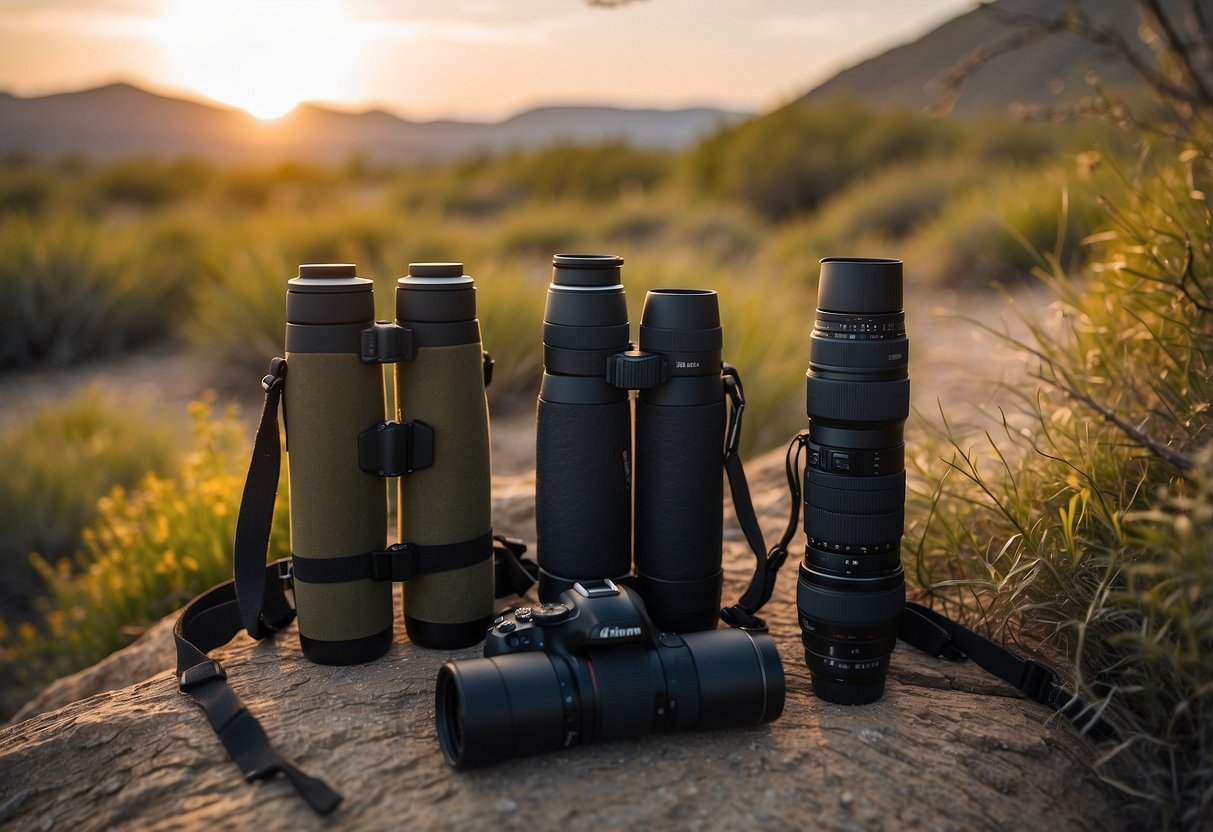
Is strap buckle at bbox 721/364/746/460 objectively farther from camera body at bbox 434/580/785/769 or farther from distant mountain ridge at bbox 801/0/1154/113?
distant mountain ridge at bbox 801/0/1154/113

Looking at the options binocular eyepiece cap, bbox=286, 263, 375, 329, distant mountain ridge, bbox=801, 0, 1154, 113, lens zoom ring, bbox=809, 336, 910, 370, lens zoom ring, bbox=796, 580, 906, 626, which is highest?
distant mountain ridge, bbox=801, 0, 1154, 113

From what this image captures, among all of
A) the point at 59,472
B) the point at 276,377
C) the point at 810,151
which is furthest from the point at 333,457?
the point at 810,151

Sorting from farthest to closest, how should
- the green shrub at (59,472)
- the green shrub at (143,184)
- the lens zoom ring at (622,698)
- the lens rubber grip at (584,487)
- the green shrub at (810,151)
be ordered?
the green shrub at (143,184) → the green shrub at (810,151) → the green shrub at (59,472) → the lens rubber grip at (584,487) → the lens zoom ring at (622,698)

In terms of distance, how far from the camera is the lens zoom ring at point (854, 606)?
233 cm

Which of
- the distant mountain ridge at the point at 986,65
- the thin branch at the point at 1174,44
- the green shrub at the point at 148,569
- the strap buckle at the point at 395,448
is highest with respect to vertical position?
the distant mountain ridge at the point at 986,65

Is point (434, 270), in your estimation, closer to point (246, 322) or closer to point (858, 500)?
point (858, 500)

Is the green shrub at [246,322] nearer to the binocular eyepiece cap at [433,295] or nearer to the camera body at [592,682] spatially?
the binocular eyepiece cap at [433,295]

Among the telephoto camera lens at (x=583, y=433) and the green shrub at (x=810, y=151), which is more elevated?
the green shrub at (x=810, y=151)

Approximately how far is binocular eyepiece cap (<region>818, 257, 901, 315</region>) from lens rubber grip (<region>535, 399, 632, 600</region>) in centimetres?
62

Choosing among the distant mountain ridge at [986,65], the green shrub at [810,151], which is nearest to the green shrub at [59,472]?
the green shrub at [810,151]

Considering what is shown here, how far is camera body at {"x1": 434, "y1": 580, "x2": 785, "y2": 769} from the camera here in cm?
201

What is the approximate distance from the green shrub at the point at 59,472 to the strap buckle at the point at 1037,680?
14.1 feet

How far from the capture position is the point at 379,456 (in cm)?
248

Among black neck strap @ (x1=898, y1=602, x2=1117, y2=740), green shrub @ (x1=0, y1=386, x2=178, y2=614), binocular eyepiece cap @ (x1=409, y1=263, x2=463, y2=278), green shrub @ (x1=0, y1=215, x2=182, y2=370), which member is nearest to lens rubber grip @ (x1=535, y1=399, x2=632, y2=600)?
binocular eyepiece cap @ (x1=409, y1=263, x2=463, y2=278)
